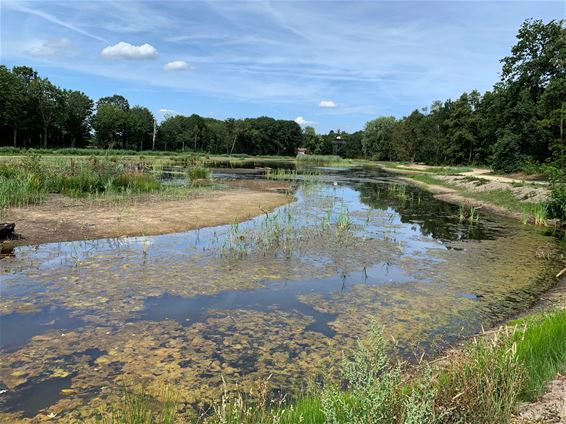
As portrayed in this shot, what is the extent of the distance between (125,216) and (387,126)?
109m

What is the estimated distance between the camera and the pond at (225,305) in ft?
17.7

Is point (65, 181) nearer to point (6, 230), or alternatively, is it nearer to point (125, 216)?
point (125, 216)

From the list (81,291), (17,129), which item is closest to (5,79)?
(17,129)

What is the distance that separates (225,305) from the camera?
8.10 m

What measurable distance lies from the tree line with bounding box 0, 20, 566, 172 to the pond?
35.1 feet

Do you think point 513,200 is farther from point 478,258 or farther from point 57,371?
point 57,371

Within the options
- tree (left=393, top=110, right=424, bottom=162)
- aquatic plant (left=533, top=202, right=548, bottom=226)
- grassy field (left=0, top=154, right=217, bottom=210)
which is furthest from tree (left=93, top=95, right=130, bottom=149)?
aquatic plant (left=533, top=202, right=548, bottom=226)

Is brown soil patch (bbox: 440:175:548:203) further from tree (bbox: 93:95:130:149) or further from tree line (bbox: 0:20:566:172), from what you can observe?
tree (bbox: 93:95:130:149)

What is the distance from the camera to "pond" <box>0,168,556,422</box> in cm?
540

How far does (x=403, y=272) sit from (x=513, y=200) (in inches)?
704

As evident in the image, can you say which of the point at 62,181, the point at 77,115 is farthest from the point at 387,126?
the point at 62,181

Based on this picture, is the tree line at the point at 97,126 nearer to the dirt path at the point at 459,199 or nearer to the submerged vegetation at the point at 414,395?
the dirt path at the point at 459,199

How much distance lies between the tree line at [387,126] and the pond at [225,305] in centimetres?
1070

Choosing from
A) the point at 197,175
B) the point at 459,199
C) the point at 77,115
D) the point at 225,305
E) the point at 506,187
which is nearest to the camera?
the point at 225,305
